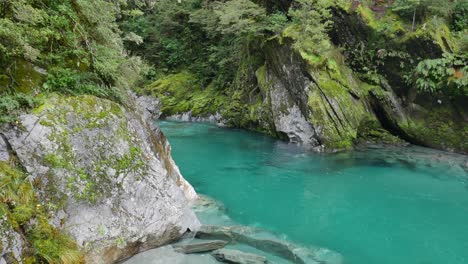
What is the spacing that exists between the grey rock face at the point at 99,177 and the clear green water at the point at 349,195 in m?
2.66

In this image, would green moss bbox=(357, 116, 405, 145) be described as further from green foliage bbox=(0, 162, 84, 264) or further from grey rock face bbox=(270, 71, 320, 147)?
green foliage bbox=(0, 162, 84, 264)

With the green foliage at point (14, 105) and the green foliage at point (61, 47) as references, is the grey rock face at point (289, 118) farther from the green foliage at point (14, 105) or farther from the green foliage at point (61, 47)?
the green foliage at point (14, 105)

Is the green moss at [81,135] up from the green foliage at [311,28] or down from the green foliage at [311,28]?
down

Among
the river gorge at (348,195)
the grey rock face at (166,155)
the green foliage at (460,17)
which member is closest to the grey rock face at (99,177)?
the grey rock face at (166,155)

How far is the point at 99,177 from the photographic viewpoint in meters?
5.45

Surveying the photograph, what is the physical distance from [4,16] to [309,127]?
11.9m

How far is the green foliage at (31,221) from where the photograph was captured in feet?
13.8

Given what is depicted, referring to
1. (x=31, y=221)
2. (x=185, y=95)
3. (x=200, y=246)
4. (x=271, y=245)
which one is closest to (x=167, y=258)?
(x=200, y=246)

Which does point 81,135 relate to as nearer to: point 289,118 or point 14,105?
point 14,105

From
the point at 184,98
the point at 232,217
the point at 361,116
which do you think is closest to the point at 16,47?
the point at 232,217

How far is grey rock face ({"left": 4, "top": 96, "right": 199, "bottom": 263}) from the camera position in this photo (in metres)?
4.95

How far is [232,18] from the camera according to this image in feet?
54.0

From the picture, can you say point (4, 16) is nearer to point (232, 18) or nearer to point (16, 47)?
point (16, 47)

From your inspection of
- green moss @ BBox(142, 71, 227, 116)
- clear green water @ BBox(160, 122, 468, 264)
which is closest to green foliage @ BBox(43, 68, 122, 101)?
clear green water @ BBox(160, 122, 468, 264)
